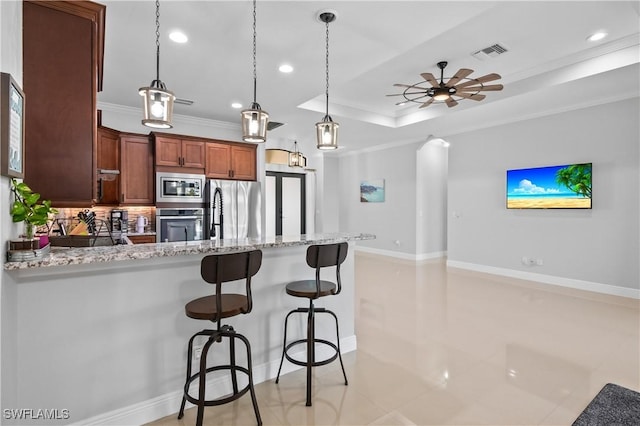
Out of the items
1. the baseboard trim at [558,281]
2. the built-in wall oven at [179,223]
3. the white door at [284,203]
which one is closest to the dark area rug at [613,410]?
the baseboard trim at [558,281]

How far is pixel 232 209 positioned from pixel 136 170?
1.47m

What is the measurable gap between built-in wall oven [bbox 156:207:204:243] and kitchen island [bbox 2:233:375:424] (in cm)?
270

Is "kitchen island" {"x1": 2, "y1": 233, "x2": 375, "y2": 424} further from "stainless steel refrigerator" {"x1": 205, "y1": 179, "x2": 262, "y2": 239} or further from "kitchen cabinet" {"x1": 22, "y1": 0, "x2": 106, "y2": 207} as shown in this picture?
"stainless steel refrigerator" {"x1": 205, "y1": 179, "x2": 262, "y2": 239}

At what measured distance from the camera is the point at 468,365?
274 cm

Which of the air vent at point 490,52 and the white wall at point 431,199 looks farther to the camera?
the white wall at point 431,199

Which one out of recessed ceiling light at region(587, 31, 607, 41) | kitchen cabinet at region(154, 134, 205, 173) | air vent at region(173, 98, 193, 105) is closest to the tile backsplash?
kitchen cabinet at region(154, 134, 205, 173)

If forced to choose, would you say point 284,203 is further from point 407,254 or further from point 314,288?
point 314,288

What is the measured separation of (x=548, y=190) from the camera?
17.3ft

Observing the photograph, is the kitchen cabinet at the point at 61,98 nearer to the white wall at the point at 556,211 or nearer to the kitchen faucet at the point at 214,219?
the kitchen faucet at the point at 214,219

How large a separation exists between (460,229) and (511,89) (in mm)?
3023

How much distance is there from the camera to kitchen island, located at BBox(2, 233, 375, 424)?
5.61ft

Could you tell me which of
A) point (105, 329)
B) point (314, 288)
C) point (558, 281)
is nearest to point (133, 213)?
point (105, 329)

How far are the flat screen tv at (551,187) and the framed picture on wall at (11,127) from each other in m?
6.32

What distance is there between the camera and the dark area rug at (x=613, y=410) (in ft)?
4.16
